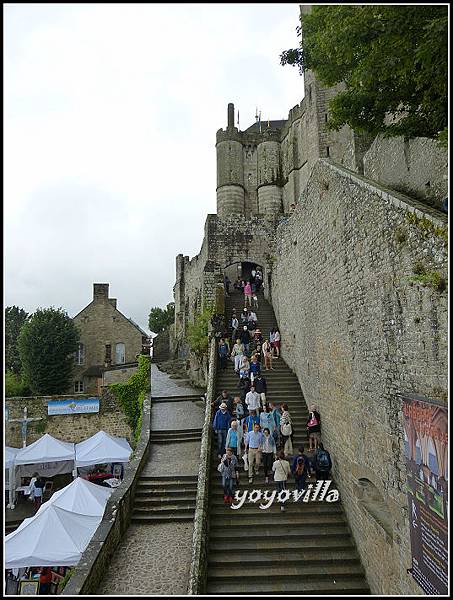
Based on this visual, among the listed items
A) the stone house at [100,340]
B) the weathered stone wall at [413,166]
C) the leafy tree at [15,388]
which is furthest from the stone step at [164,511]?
the stone house at [100,340]

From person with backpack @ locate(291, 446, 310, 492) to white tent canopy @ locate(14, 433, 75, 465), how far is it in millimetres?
11364

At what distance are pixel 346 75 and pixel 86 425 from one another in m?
19.5

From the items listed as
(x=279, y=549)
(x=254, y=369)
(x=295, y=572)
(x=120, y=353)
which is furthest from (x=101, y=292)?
(x=295, y=572)

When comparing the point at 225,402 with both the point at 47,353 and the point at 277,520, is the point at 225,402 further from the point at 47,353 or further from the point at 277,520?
the point at 47,353

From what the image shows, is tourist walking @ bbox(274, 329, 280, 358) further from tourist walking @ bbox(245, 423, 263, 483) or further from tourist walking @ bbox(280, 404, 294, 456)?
tourist walking @ bbox(245, 423, 263, 483)

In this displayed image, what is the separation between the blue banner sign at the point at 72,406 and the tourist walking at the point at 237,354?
9691 mm

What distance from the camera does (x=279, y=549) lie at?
898 cm

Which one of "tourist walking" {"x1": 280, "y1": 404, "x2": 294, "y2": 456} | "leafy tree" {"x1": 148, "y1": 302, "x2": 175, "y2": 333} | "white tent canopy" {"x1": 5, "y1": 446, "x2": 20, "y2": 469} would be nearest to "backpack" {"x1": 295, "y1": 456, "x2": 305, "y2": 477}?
"tourist walking" {"x1": 280, "y1": 404, "x2": 294, "y2": 456}

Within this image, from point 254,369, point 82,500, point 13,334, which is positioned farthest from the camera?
point 13,334

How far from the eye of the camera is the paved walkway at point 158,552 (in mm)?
8578

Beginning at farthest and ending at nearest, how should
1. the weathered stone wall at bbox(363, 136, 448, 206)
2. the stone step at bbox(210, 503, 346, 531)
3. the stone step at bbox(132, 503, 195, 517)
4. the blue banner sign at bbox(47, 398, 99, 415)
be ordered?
the blue banner sign at bbox(47, 398, 99, 415)
the stone step at bbox(132, 503, 195, 517)
the stone step at bbox(210, 503, 346, 531)
the weathered stone wall at bbox(363, 136, 448, 206)

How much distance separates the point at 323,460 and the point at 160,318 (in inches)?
1923

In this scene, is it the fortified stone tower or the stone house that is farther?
the stone house

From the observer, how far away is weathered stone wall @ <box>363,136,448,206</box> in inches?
300
